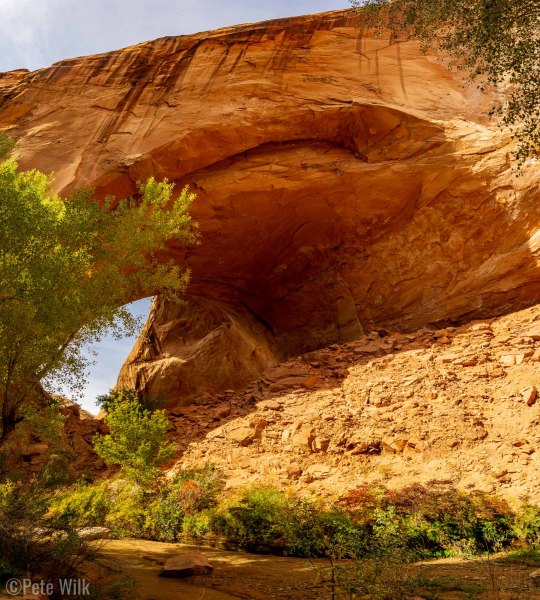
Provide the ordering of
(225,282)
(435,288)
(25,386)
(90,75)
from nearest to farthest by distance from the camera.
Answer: (25,386) < (435,288) < (90,75) < (225,282)

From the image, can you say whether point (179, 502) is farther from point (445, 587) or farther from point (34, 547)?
point (445, 587)

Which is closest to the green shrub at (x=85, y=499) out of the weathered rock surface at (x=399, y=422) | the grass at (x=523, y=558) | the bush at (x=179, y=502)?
the bush at (x=179, y=502)

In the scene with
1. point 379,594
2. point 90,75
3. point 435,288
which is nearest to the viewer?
point 379,594

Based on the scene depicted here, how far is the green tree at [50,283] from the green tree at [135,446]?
9.87 feet

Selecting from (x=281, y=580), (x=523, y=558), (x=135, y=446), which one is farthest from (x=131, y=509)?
(x=523, y=558)

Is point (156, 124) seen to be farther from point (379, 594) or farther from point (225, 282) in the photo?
point (379, 594)

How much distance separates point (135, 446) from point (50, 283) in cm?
642

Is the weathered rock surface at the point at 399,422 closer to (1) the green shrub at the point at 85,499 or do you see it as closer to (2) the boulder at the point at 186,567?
(1) the green shrub at the point at 85,499

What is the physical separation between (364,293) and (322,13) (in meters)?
9.95

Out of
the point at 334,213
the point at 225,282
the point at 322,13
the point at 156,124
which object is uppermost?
the point at 322,13

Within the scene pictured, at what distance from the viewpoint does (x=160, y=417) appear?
13.4 m

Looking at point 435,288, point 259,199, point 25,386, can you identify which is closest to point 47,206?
point 25,386

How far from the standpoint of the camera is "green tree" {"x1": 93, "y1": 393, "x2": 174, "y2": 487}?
12.1 meters

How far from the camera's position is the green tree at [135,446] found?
1212 cm
